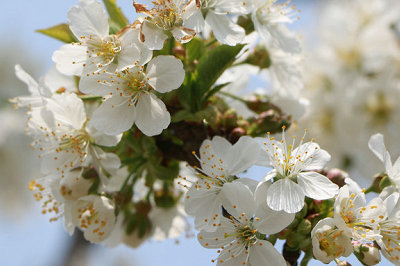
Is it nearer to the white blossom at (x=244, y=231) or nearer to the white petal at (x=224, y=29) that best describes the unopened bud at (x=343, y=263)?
the white blossom at (x=244, y=231)

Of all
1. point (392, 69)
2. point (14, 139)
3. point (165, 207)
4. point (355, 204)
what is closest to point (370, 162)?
point (392, 69)

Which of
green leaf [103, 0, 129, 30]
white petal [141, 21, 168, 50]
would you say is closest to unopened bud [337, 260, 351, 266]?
white petal [141, 21, 168, 50]

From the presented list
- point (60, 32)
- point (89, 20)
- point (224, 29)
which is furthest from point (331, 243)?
point (60, 32)

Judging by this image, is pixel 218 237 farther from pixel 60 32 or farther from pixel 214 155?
pixel 60 32

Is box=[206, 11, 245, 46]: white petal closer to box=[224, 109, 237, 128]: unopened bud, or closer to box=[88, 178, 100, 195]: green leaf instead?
box=[224, 109, 237, 128]: unopened bud

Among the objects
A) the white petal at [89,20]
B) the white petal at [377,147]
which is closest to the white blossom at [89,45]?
the white petal at [89,20]
